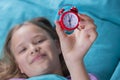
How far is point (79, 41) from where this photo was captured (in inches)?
40.8

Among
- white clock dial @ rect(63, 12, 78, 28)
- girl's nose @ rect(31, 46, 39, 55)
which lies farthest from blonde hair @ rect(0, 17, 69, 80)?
white clock dial @ rect(63, 12, 78, 28)

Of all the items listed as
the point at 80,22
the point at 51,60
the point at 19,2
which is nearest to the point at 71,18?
the point at 80,22

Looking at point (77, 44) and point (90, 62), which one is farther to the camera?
point (90, 62)

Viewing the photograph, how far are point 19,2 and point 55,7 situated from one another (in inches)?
7.5

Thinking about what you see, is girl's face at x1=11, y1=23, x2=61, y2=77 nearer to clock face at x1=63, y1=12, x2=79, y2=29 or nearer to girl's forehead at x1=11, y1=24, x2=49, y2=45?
girl's forehead at x1=11, y1=24, x2=49, y2=45

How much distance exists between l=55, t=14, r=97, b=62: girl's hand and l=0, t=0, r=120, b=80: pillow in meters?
0.38

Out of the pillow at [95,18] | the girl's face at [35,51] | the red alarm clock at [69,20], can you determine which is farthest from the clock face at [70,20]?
the pillow at [95,18]

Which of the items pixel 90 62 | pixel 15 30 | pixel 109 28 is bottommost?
pixel 90 62

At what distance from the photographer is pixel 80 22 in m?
1.05

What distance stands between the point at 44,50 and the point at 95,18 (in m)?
0.46

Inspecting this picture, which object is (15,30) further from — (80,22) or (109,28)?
(109,28)

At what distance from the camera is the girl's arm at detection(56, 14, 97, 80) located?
3.36 feet

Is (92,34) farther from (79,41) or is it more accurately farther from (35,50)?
(35,50)

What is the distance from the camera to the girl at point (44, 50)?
1031 mm
